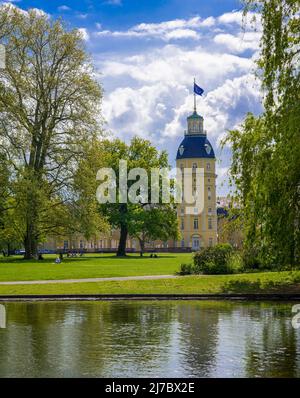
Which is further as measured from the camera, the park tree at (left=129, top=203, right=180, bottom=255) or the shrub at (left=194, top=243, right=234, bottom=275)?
the park tree at (left=129, top=203, right=180, bottom=255)

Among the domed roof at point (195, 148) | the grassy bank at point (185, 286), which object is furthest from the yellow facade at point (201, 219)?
the grassy bank at point (185, 286)

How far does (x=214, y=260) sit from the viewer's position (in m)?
38.7

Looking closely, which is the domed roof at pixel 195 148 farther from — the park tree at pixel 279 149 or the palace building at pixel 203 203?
the park tree at pixel 279 149

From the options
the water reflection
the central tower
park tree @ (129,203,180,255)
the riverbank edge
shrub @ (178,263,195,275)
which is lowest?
the water reflection

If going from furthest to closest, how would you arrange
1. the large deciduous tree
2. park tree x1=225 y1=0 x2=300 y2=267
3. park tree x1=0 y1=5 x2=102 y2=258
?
the large deciduous tree → park tree x1=0 y1=5 x2=102 y2=258 → park tree x1=225 y1=0 x2=300 y2=267

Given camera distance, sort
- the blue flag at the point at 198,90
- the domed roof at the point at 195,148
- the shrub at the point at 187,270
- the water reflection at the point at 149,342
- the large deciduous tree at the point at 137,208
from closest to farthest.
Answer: the water reflection at the point at 149,342 < the shrub at the point at 187,270 < the large deciduous tree at the point at 137,208 < the blue flag at the point at 198,90 < the domed roof at the point at 195,148

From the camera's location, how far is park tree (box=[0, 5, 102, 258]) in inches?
2176

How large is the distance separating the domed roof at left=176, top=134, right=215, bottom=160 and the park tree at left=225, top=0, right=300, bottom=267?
141 metres

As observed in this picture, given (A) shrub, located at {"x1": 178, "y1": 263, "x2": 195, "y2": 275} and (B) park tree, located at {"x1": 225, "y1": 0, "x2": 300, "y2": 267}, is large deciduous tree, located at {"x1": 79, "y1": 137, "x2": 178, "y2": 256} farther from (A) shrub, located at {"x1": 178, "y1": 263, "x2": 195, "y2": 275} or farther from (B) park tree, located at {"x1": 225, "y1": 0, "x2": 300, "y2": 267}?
(B) park tree, located at {"x1": 225, "y1": 0, "x2": 300, "y2": 267}

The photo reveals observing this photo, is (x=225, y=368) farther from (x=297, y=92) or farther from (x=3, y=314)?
(x=297, y=92)

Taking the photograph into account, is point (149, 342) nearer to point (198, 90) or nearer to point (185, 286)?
point (185, 286)

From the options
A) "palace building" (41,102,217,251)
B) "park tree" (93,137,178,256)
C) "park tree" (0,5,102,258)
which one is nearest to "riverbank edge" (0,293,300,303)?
"park tree" (0,5,102,258)

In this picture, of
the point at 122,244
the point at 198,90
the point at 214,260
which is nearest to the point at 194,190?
the point at 198,90

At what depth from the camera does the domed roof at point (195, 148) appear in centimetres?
17075
